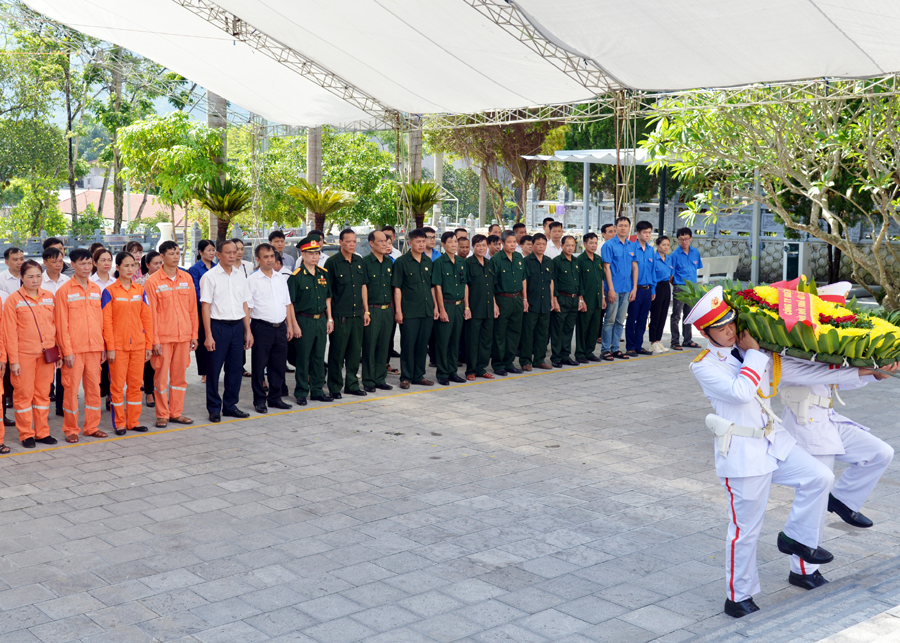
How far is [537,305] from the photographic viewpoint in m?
10.4

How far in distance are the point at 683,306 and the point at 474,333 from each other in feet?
13.3

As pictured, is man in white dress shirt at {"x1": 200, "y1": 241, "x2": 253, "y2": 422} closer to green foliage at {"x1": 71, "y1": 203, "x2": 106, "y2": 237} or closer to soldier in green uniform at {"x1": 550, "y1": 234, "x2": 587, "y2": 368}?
soldier in green uniform at {"x1": 550, "y1": 234, "x2": 587, "y2": 368}

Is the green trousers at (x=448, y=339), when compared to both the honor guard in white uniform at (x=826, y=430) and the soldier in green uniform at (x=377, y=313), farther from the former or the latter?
the honor guard in white uniform at (x=826, y=430)

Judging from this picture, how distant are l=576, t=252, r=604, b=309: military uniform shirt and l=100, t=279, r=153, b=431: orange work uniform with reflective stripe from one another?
17.1ft

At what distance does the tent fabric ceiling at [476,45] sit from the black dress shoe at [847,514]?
535cm

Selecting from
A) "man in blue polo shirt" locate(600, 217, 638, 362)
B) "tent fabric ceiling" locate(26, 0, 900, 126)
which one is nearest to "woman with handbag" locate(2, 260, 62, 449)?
"tent fabric ceiling" locate(26, 0, 900, 126)

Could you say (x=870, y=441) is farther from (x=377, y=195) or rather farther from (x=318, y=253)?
→ (x=377, y=195)

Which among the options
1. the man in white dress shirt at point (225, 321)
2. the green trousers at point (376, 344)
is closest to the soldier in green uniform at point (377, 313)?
the green trousers at point (376, 344)

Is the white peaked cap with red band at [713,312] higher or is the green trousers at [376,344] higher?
the white peaked cap with red band at [713,312]

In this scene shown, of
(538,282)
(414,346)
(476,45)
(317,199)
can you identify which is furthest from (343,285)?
(317,199)

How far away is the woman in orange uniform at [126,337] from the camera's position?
7445 mm

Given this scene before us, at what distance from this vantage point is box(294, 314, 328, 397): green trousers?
8641 millimetres

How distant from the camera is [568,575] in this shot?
15.3 ft

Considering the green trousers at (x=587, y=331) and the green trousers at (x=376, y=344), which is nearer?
the green trousers at (x=376, y=344)
